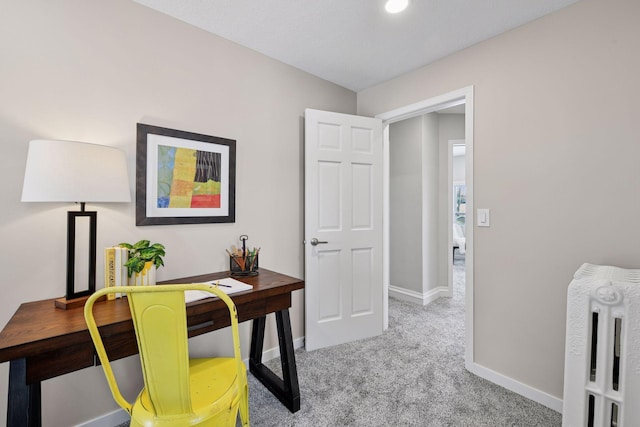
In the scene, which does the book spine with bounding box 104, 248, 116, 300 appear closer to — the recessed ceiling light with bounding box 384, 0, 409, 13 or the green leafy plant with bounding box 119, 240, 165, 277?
the green leafy plant with bounding box 119, 240, 165, 277

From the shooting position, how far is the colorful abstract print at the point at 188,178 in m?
1.84

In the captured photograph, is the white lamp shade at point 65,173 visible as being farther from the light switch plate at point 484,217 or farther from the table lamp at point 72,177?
the light switch plate at point 484,217

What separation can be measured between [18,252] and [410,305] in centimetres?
351

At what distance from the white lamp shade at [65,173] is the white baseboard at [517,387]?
2.50 meters

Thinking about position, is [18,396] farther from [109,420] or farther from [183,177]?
[183,177]

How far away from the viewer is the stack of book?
1445 millimetres

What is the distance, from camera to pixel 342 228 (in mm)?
2631

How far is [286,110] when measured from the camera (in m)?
2.48

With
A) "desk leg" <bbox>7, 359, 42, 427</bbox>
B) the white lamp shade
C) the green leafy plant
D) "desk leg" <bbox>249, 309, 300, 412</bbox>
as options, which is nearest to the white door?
"desk leg" <bbox>249, 309, 300, 412</bbox>

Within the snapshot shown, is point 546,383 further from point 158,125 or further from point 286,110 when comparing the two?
point 158,125

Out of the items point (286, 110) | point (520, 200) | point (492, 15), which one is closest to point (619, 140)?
point (520, 200)

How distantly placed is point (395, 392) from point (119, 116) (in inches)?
92.5

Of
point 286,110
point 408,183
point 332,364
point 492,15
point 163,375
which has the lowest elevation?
point 332,364

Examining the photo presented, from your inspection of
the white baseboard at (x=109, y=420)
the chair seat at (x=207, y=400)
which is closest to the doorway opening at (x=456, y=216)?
the chair seat at (x=207, y=400)
